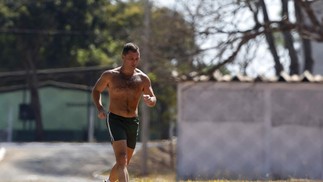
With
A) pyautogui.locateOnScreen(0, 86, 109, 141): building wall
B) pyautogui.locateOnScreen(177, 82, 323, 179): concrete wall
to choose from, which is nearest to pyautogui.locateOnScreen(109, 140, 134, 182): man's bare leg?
pyautogui.locateOnScreen(177, 82, 323, 179): concrete wall

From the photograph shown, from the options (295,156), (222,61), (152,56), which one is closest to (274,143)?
(295,156)

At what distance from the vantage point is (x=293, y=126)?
15.4 m

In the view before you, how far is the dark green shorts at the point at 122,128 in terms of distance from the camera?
7309 mm

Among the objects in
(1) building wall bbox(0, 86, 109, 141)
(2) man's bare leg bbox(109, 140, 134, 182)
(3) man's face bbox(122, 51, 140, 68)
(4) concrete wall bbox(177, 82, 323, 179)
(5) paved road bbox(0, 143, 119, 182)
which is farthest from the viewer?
(1) building wall bbox(0, 86, 109, 141)

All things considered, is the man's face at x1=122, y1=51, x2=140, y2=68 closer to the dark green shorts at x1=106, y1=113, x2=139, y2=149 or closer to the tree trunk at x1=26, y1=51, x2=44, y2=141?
the dark green shorts at x1=106, y1=113, x2=139, y2=149

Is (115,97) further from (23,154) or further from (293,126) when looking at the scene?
(23,154)

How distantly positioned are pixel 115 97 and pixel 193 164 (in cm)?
814

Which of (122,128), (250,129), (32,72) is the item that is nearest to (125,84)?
(122,128)

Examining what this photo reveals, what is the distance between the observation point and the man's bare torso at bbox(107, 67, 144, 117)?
7.38m

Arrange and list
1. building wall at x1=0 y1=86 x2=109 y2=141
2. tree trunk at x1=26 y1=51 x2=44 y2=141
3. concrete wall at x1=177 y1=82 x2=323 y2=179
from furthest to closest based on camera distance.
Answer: building wall at x1=0 y1=86 x2=109 y2=141, tree trunk at x1=26 y1=51 x2=44 y2=141, concrete wall at x1=177 y1=82 x2=323 y2=179

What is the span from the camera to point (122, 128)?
7398 mm

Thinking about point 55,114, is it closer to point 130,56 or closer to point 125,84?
point 125,84

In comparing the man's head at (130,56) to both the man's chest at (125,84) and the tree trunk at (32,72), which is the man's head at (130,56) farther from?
the tree trunk at (32,72)

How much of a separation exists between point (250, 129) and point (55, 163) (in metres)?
7.70
